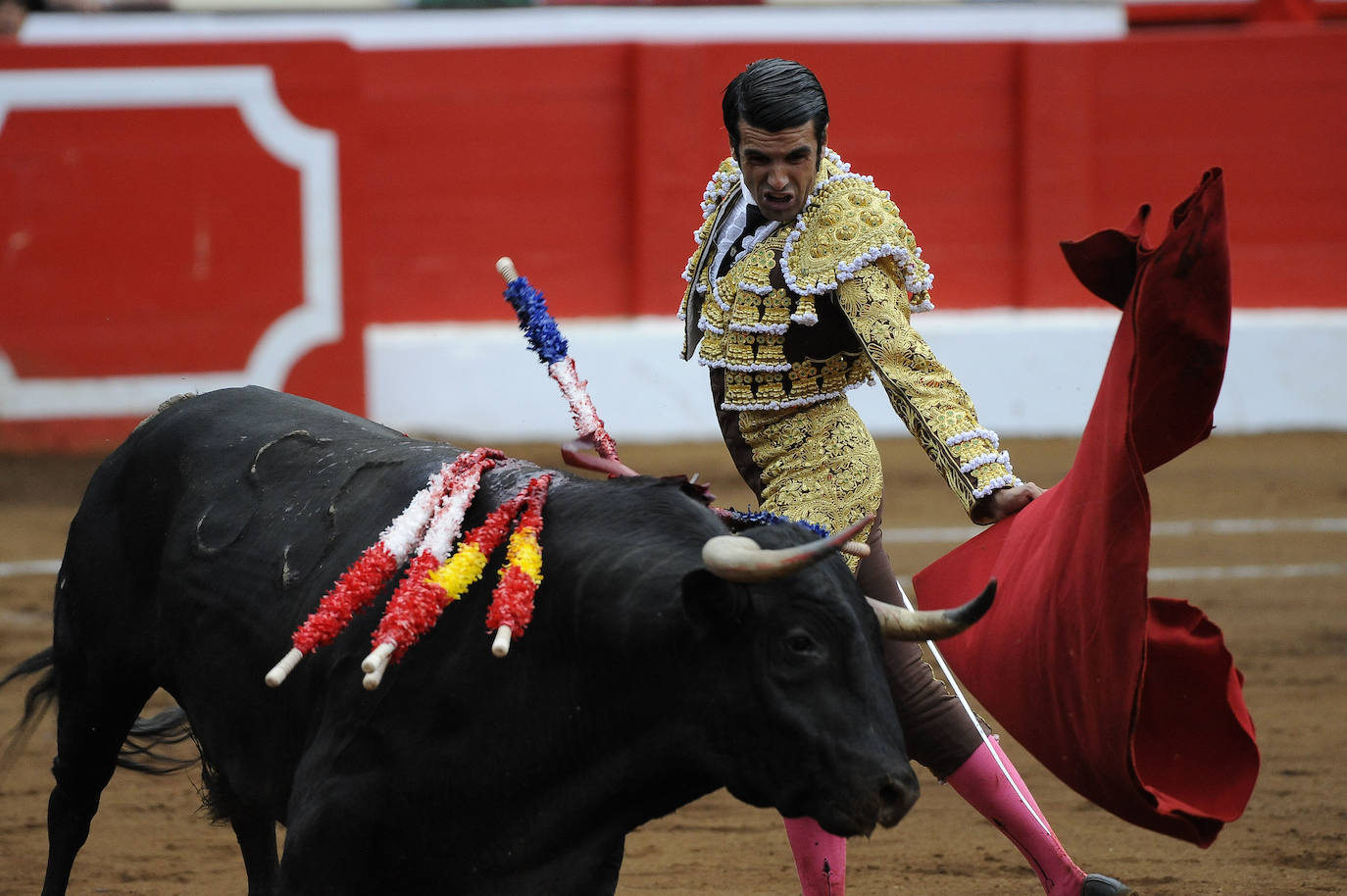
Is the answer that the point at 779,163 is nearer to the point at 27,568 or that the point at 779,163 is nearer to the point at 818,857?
the point at 818,857

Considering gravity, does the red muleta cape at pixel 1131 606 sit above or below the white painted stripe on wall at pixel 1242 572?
above

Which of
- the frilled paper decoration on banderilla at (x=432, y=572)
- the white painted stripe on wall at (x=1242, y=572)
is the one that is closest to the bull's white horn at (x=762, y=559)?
the frilled paper decoration on banderilla at (x=432, y=572)

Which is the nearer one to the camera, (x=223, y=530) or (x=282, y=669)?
(x=282, y=669)

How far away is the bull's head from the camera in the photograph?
2.13 m

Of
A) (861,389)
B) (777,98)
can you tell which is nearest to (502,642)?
(777,98)

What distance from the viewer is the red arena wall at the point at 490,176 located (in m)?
8.23

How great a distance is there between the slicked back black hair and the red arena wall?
19.8ft

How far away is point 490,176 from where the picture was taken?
9188 millimetres

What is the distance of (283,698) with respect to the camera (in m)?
2.62

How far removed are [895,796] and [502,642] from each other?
0.53m

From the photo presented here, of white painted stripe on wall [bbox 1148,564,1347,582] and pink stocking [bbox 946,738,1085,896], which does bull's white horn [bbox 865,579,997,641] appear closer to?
pink stocking [bbox 946,738,1085,896]

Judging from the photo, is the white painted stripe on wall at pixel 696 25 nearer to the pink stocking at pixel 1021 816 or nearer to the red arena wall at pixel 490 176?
the red arena wall at pixel 490 176

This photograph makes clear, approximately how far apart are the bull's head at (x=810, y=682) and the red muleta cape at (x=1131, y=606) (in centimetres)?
30

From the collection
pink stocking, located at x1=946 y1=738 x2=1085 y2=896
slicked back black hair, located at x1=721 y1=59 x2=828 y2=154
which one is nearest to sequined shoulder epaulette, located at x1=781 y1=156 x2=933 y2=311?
slicked back black hair, located at x1=721 y1=59 x2=828 y2=154
